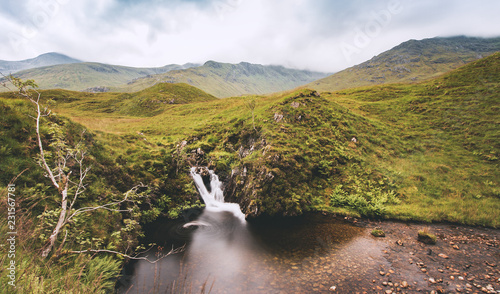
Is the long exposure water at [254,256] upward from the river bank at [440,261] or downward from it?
upward

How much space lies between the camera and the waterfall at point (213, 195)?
19922 mm

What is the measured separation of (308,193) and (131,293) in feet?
51.1

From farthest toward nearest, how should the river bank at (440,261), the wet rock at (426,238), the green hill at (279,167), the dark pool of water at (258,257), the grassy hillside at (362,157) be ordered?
the grassy hillside at (362,157) < the wet rock at (426,238) < the dark pool of water at (258,257) < the green hill at (279,167) < the river bank at (440,261)

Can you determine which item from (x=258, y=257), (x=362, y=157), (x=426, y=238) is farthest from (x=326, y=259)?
(x=362, y=157)

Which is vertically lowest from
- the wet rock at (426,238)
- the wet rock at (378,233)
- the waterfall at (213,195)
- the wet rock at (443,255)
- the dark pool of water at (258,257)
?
the wet rock at (443,255)

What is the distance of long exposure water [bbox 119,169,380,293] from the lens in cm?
1030

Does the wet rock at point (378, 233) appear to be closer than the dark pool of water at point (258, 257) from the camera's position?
No

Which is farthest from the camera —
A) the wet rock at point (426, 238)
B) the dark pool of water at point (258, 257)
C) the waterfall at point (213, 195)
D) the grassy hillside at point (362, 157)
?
the waterfall at point (213, 195)

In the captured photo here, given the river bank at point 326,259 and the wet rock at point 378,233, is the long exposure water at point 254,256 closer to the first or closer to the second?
the river bank at point 326,259

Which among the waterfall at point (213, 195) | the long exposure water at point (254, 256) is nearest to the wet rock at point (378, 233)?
the long exposure water at point (254, 256)

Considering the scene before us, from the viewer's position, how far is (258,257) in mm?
12641

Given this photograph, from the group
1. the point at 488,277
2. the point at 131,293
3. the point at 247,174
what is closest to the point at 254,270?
the point at 131,293

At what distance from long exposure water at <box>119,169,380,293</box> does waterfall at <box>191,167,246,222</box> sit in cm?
122

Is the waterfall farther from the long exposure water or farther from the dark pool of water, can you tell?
the dark pool of water
